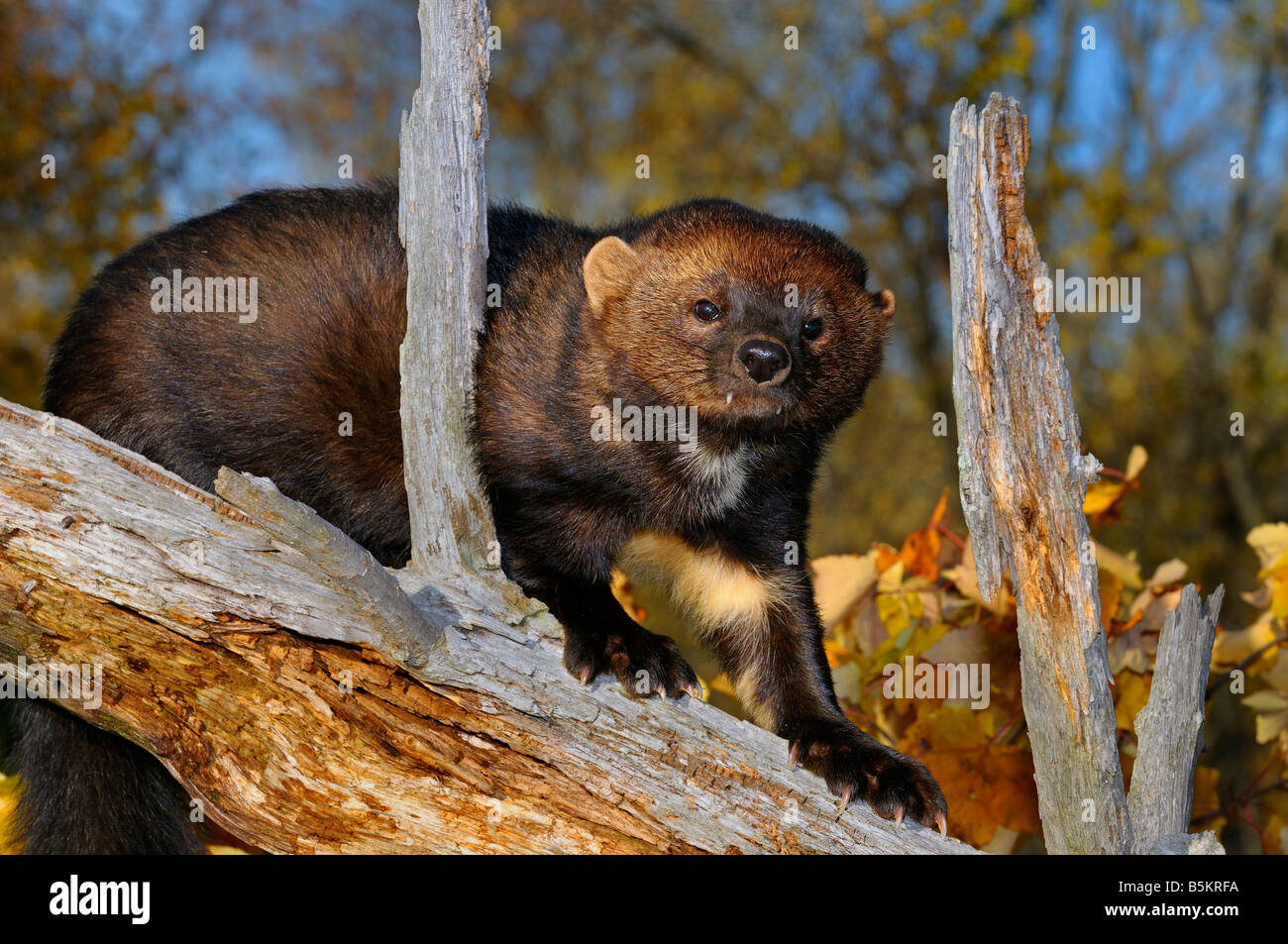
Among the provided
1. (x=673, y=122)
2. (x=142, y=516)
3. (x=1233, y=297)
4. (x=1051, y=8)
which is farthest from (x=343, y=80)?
(x=142, y=516)

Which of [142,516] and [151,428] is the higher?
[151,428]

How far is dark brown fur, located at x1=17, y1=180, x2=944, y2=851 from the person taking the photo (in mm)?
4227

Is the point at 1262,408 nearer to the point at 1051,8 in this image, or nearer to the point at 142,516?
the point at 1051,8

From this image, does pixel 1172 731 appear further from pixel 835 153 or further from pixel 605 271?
pixel 835 153

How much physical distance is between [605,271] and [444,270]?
80 cm

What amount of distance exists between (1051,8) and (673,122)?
3703 millimetres

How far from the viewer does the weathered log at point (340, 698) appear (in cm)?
344

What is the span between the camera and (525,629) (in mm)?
3670

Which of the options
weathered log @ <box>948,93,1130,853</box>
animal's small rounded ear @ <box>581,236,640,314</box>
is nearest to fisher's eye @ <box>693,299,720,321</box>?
animal's small rounded ear @ <box>581,236,640,314</box>

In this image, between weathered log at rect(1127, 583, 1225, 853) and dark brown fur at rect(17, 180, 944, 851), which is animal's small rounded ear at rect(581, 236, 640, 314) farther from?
weathered log at rect(1127, 583, 1225, 853)

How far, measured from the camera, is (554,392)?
4262 millimetres

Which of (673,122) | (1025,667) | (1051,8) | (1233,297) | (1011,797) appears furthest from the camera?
(673,122)

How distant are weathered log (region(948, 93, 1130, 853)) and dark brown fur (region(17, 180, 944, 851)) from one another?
2.24 feet
